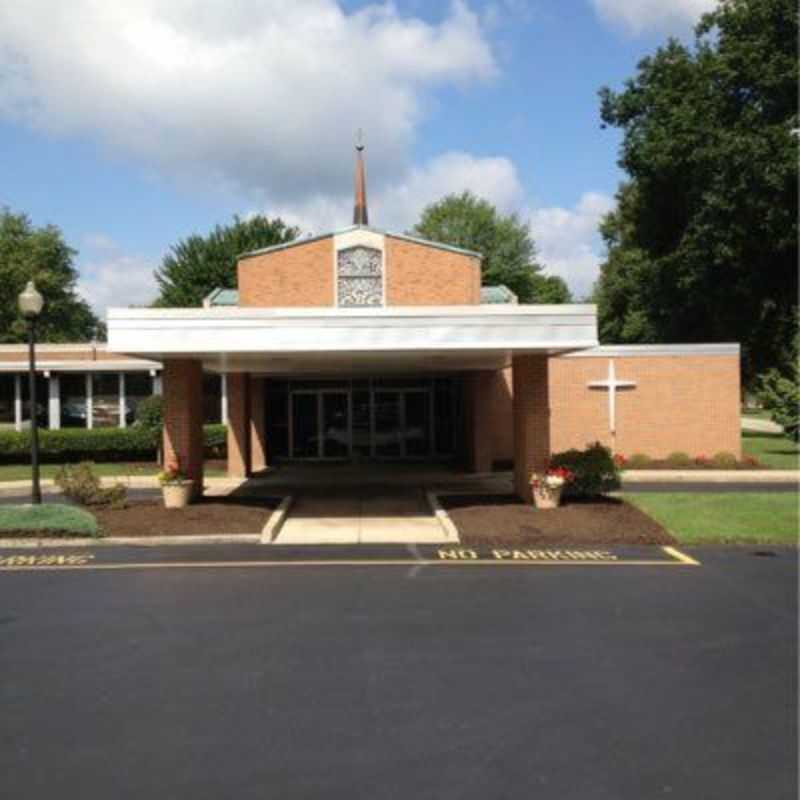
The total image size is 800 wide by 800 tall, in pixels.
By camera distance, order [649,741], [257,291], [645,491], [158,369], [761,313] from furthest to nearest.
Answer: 1. [761,313]
2. [158,369]
3. [257,291]
4. [645,491]
5. [649,741]

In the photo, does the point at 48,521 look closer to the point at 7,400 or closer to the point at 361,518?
the point at 361,518

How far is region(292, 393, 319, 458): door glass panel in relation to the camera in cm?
2847

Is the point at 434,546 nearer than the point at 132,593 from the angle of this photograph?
No

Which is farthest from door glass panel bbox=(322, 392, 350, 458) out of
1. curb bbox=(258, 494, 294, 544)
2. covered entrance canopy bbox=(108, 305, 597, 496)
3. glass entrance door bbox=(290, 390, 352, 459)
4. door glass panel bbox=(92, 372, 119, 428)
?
curb bbox=(258, 494, 294, 544)

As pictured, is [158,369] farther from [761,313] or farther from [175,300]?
[761,313]

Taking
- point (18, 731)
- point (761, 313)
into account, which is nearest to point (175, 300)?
point (761, 313)

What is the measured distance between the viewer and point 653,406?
2558cm

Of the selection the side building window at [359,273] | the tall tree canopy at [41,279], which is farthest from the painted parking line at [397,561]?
the tall tree canopy at [41,279]

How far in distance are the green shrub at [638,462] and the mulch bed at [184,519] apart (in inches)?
432

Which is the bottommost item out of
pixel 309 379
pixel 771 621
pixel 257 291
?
pixel 771 621

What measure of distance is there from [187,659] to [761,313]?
130 feet

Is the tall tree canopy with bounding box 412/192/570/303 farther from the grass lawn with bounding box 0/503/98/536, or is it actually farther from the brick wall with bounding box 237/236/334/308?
the grass lawn with bounding box 0/503/98/536

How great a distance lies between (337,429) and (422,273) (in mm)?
5520

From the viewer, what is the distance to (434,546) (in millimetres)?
13297
